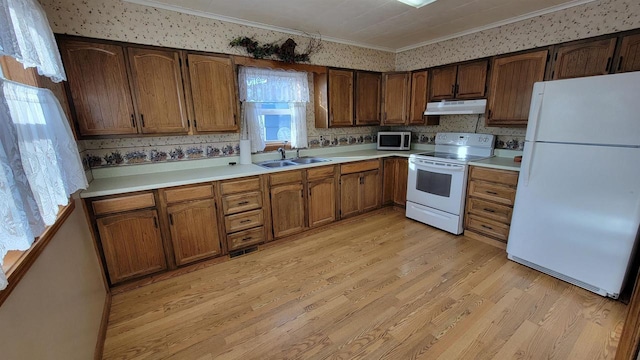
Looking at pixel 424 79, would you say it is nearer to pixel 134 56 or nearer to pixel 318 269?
pixel 318 269

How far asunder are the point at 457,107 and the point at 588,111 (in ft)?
4.62

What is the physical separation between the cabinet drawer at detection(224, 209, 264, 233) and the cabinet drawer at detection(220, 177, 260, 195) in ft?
0.84

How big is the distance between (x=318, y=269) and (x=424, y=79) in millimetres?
2950

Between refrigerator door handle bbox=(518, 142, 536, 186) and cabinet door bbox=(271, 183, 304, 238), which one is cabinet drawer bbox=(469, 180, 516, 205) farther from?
cabinet door bbox=(271, 183, 304, 238)

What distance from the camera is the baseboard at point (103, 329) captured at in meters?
1.63

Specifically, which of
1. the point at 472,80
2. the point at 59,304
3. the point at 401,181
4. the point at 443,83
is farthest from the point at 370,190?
the point at 59,304

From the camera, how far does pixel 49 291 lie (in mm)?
1183

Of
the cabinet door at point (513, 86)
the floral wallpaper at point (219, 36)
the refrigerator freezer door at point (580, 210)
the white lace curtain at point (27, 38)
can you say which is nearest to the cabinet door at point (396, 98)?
the floral wallpaper at point (219, 36)

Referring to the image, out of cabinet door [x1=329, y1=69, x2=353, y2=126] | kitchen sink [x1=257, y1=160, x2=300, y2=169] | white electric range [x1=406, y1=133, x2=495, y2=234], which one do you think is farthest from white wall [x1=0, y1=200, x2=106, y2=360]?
white electric range [x1=406, y1=133, x2=495, y2=234]

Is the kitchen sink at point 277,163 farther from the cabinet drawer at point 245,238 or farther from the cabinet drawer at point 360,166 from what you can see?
the cabinet drawer at point 245,238

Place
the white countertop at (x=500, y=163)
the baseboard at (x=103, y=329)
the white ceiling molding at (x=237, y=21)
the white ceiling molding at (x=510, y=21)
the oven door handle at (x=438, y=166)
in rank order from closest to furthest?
the baseboard at (x=103, y=329), the white ceiling molding at (x=237, y=21), the white ceiling molding at (x=510, y=21), the white countertop at (x=500, y=163), the oven door handle at (x=438, y=166)

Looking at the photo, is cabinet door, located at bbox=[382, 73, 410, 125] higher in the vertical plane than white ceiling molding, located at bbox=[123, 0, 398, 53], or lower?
lower

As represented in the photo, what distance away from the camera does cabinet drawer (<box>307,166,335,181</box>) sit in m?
3.20

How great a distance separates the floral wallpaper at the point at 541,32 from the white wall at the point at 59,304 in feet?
14.3
